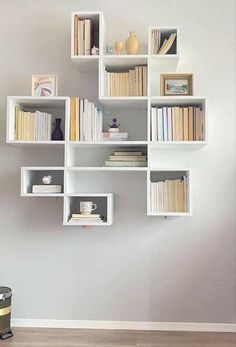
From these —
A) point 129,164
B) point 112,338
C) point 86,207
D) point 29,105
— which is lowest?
point 112,338

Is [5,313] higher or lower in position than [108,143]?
lower

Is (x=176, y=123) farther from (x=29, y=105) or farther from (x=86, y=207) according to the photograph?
(x=29, y=105)

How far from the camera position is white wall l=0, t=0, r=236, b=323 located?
2.82 m

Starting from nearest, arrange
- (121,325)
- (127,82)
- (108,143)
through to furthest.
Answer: (108,143) < (127,82) < (121,325)

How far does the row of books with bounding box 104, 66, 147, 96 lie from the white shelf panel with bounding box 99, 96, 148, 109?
0.18ft

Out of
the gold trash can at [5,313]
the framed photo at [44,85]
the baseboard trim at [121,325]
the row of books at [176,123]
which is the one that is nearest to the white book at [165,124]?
the row of books at [176,123]

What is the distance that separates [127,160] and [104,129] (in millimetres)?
350

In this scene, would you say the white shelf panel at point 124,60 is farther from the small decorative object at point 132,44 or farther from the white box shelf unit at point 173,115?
the white box shelf unit at point 173,115

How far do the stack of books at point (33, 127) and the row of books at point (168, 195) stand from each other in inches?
31.9

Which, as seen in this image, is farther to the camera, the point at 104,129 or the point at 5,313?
the point at 104,129

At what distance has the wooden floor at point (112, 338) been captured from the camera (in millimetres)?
2564

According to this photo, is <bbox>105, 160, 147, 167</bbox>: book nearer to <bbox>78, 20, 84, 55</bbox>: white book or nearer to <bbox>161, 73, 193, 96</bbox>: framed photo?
<bbox>161, 73, 193, 96</bbox>: framed photo

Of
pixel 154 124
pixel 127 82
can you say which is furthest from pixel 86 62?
pixel 154 124

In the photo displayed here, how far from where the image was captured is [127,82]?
271cm
